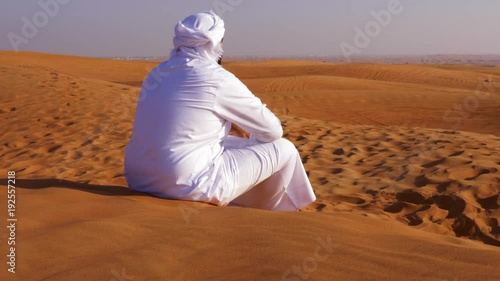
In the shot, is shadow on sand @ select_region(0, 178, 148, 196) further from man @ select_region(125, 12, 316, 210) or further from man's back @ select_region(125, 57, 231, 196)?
man's back @ select_region(125, 57, 231, 196)

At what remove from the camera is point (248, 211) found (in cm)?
337

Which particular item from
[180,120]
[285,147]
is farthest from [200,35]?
[285,147]

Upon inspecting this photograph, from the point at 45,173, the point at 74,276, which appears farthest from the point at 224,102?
the point at 45,173

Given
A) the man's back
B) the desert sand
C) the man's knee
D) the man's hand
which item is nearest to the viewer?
the desert sand

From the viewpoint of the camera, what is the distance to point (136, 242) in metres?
2.71

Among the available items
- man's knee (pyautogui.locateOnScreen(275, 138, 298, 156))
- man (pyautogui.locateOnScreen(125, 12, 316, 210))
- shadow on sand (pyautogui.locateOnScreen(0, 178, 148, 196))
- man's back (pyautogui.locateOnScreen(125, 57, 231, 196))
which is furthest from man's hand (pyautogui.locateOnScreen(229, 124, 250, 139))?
shadow on sand (pyautogui.locateOnScreen(0, 178, 148, 196))

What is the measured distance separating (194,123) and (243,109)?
36 centimetres

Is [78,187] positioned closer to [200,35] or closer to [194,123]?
[194,123]

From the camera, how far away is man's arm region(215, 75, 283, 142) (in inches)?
140

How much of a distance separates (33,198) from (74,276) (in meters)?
1.59

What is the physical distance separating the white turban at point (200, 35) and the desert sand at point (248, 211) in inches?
39.8

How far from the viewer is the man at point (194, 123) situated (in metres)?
3.50

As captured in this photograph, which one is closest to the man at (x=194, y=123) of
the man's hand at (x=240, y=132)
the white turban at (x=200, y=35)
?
the white turban at (x=200, y=35)

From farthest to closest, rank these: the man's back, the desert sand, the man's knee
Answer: the man's knee, the man's back, the desert sand
